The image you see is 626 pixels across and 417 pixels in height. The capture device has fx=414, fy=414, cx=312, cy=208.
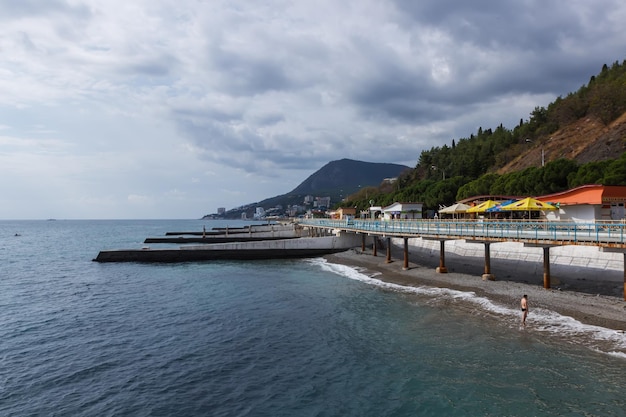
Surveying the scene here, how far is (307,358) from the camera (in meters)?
17.8

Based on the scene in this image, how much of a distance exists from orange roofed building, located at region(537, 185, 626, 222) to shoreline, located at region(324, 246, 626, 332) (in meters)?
7.58

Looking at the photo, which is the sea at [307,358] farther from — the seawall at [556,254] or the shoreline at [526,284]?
the seawall at [556,254]

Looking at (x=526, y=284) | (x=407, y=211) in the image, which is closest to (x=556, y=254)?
(x=526, y=284)

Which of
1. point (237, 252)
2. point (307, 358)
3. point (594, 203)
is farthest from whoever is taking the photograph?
point (237, 252)

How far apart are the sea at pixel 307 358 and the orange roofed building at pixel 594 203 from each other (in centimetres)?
1825

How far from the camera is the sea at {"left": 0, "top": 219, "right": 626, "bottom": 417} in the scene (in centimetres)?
1367

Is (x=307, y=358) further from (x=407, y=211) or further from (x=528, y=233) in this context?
(x=407, y=211)

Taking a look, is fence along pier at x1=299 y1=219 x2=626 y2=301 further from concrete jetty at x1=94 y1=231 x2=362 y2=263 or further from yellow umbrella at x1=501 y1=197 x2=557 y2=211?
concrete jetty at x1=94 y1=231 x2=362 y2=263

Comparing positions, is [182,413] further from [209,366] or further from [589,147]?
[589,147]

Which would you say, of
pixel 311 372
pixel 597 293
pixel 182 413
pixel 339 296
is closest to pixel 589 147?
pixel 597 293

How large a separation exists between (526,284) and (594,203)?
13183 mm

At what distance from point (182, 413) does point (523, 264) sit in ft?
106

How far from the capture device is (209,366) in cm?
1719

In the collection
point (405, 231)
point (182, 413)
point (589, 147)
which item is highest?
point (589, 147)
